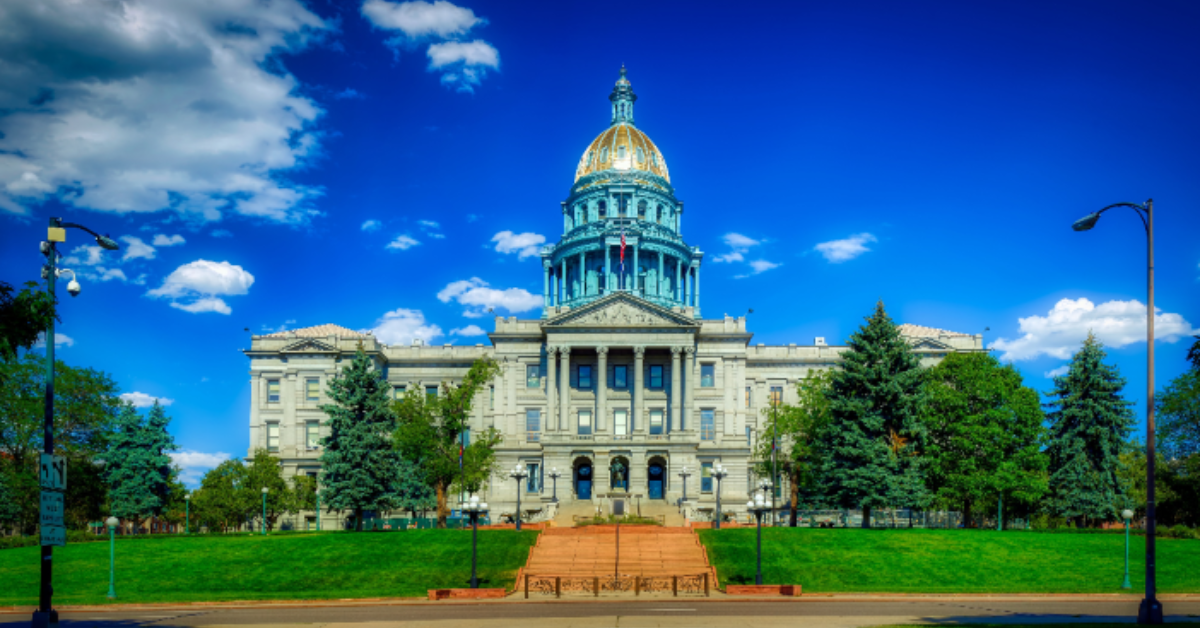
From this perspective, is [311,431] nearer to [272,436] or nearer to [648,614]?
[272,436]

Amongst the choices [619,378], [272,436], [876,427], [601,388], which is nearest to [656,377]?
[619,378]

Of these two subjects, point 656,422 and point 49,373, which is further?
point 656,422

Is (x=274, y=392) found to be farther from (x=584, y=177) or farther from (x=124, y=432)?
Result: (x=584, y=177)

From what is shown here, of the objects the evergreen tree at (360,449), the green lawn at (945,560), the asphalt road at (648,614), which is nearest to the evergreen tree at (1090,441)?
the green lawn at (945,560)

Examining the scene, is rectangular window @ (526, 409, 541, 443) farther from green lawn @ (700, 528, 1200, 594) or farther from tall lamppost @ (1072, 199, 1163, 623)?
tall lamppost @ (1072, 199, 1163, 623)

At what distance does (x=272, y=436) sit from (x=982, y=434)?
54518 mm

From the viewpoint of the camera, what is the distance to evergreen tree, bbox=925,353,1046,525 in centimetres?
5681

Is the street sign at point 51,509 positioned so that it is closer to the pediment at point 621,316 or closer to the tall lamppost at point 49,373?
the tall lamppost at point 49,373

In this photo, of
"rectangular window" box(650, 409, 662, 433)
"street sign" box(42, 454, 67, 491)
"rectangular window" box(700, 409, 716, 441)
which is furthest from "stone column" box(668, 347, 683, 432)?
"street sign" box(42, 454, 67, 491)

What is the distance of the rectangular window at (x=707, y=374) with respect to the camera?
249ft

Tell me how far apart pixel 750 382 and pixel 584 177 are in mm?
27956

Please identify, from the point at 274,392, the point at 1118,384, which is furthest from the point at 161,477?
the point at 1118,384

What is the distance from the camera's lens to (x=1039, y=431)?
59.5 metres

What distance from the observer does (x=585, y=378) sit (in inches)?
2958
